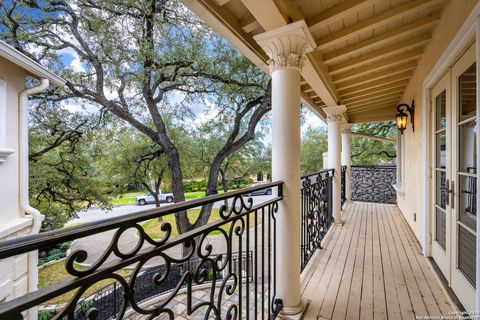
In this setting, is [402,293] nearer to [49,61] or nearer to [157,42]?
[157,42]

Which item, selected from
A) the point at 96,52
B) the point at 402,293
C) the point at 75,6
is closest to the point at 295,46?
the point at 402,293

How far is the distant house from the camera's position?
251 centimetres

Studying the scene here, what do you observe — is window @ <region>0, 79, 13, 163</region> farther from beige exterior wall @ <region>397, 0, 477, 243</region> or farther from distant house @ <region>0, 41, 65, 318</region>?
beige exterior wall @ <region>397, 0, 477, 243</region>

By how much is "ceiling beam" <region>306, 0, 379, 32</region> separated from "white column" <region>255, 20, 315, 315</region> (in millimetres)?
203

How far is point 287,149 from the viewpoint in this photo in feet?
5.43

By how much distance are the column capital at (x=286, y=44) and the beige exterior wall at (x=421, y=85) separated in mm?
1061

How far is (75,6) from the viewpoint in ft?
17.4

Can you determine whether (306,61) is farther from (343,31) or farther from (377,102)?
(377,102)

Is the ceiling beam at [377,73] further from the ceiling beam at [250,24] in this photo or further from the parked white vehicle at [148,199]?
the parked white vehicle at [148,199]

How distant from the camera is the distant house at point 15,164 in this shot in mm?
2508

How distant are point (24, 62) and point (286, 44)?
10.0 feet

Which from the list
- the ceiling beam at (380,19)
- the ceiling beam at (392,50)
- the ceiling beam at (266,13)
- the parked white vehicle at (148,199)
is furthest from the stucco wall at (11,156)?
the parked white vehicle at (148,199)

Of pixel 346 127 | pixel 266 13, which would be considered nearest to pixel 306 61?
pixel 266 13

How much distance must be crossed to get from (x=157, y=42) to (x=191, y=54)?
2.86ft
